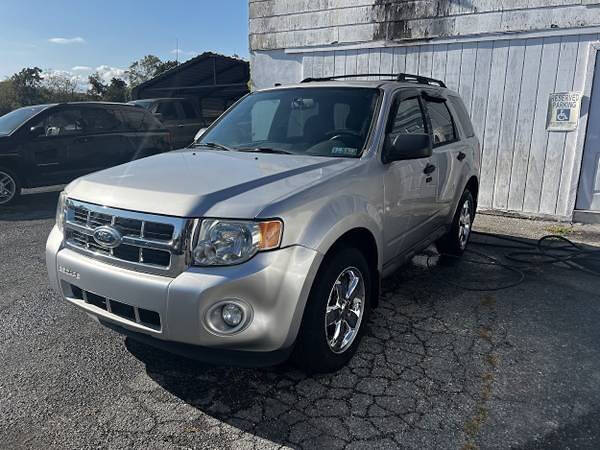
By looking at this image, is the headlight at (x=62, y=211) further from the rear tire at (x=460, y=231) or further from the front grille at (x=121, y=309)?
the rear tire at (x=460, y=231)

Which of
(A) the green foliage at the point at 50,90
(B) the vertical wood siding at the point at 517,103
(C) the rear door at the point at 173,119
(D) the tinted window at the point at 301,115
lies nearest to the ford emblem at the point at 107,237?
(D) the tinted window at the point at 301,115

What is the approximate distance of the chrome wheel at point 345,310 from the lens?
2959mm

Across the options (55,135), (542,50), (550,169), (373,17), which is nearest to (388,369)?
(550,169)

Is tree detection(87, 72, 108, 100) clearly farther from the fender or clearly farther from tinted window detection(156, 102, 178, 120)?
the fender

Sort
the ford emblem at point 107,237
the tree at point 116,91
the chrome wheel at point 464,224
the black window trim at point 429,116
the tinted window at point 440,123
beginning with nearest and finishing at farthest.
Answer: the ford emblem at point 107,237 → the black window trim at point 429,116 → the tinted window at point 440,123 → the chrome wheel at point 464,224 → the tree at point 116,91

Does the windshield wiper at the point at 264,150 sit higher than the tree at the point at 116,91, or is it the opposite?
the tree at the point at 116,91

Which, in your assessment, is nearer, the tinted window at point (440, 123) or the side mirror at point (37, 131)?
the tinted window at point (440, 123)

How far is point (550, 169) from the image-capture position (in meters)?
7.27

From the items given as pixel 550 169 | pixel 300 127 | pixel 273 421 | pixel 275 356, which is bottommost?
pixel 273 421

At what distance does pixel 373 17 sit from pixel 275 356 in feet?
23.3

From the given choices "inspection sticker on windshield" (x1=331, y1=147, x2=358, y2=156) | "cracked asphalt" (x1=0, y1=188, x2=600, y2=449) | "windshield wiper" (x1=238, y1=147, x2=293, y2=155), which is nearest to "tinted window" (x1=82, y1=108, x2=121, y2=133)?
"cracked asphalt" (x1=0, y1=188, x2=600, y2=449)

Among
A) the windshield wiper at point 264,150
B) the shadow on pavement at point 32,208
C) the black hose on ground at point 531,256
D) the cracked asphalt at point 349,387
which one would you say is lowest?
the cracked asphalt at point 349,387

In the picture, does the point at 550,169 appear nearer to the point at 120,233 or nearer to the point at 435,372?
the point at 435,372

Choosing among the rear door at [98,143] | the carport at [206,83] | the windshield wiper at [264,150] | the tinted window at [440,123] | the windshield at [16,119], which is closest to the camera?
the windshield wiper at [264,150]
